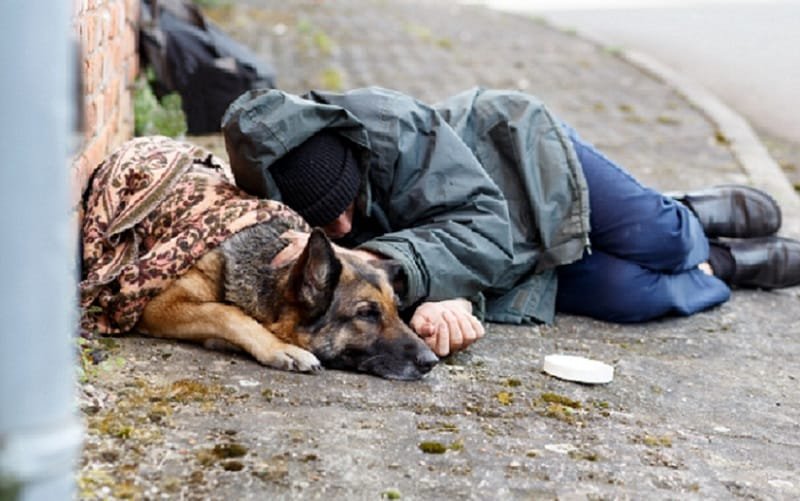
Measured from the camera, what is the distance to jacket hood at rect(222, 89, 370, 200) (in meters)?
3.91

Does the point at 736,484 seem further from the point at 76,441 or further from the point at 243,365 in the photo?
the point at 76,441

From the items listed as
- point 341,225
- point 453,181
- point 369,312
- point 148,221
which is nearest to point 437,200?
point 453,181

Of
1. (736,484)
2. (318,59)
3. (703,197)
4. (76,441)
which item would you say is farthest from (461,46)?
(76,441)

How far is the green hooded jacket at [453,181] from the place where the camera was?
4004 mm

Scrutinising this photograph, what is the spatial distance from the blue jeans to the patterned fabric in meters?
1.49

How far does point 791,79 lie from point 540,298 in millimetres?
8375

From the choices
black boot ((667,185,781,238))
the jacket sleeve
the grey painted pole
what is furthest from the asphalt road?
the grey painted pole

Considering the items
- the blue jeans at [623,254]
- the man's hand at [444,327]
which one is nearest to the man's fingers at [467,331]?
the man's hand at [444,327]

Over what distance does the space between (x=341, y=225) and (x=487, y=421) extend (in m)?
1.11

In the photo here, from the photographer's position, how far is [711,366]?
14.9 ft

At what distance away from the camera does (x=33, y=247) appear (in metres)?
1.68

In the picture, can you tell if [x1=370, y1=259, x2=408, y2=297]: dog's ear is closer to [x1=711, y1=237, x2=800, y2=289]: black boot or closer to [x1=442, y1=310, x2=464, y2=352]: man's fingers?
[x1=442, y1=310, x2=464, y2=352]: man's fingers

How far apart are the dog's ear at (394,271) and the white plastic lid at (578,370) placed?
23.3 inches

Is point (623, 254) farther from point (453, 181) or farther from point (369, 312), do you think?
point (369, 312)
